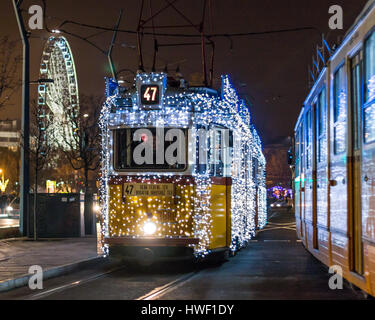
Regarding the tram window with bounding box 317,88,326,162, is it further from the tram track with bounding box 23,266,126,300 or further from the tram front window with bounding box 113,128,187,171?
the tram track with bounding box 23,266,126,300

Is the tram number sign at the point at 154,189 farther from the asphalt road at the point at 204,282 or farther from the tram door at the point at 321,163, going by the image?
the tram door at the point at 321,163

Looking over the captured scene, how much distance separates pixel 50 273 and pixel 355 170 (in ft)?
22.1

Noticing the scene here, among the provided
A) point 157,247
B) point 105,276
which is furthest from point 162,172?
point 105,276

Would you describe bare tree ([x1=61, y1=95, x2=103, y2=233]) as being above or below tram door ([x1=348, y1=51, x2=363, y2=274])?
above

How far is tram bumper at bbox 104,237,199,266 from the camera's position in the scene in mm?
12070

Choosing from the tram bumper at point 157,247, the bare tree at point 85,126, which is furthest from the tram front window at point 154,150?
the bare tree at point 85,126

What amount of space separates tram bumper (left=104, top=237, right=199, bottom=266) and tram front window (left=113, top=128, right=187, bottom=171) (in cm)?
138

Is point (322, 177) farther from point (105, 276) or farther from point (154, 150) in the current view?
point (105, 276)

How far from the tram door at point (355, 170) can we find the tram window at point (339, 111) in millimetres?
427

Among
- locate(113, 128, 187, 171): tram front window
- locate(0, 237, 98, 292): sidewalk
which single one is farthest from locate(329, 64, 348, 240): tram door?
locate(0, 237, 98, 292): sidewalk

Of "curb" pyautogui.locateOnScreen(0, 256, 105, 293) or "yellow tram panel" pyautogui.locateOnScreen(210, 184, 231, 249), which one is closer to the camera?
"curb" pyautogui.locateOnScreen(0, 256, 105, 293)

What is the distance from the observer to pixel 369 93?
23.2 feet

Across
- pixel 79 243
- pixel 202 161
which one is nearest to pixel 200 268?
pixel 202 161

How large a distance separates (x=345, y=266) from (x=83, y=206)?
14.7 metres
